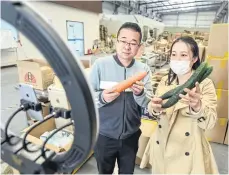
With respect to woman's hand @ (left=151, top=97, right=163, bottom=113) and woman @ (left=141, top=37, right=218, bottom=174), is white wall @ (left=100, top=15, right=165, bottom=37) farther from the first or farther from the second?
woman's hand @ (left=151, top=97, right=163, bottom=113)

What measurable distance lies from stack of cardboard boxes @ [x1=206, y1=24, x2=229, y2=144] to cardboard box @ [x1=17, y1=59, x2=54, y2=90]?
1958 mm

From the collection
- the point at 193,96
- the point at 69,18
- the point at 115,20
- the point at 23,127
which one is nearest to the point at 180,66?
the point at 193,96

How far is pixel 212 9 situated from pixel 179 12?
3.05 m

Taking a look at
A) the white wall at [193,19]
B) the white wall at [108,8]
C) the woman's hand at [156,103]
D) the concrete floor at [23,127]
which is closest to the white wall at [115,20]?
the white wall at [108,8]

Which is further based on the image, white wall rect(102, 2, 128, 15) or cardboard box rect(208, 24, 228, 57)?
white wall rect(102, 2, 128, 15)

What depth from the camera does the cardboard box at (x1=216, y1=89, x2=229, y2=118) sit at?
2219 mm

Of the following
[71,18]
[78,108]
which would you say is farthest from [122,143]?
[71,18]

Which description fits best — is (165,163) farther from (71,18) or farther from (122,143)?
(71,18)

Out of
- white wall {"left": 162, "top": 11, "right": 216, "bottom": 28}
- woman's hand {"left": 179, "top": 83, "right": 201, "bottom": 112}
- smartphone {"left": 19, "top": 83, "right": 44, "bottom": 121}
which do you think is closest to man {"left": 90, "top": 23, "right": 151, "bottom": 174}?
woman's hand {"left": 179, "top": 83, "right": 201, "bottom": 112}

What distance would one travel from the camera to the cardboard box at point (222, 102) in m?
2.22

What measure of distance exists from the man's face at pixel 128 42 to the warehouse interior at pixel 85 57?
0.25m

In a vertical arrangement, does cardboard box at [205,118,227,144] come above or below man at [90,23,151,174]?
below

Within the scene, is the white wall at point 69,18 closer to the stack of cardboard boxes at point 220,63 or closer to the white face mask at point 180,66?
the stack of cardboard boxes at point 220,63

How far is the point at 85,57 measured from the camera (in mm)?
2443
